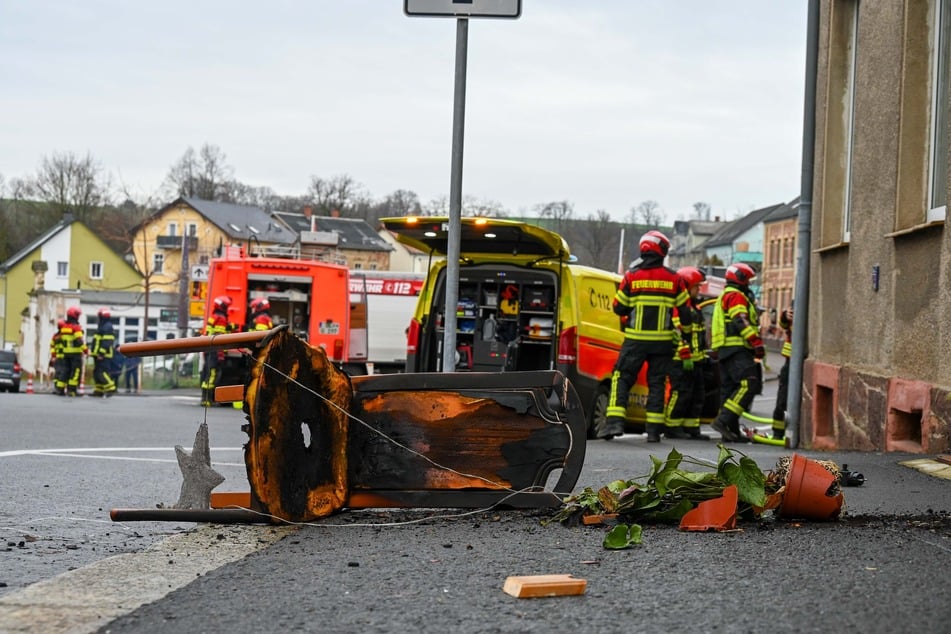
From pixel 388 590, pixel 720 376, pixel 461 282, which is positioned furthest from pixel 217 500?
pixel 720 376

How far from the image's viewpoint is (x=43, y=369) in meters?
58.9

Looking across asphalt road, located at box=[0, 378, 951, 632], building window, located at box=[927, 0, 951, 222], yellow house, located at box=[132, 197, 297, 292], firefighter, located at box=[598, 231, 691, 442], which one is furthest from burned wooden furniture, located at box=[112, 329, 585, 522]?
yellow house, located at box=[132, 197, 297, 292]

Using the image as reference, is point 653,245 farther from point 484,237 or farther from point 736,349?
point 736,349

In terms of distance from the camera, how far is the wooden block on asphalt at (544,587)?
4027mm

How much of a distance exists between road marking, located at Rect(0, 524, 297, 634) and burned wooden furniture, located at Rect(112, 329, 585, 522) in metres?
0.41

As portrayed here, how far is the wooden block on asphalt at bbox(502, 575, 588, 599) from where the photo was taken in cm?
403

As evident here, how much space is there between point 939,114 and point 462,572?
7.24 m

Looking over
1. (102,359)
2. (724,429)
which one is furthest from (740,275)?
(102,359)

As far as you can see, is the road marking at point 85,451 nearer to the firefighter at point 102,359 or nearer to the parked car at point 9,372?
the firefighter at point 102,359

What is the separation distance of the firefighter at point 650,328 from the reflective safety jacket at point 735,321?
1.50 meters

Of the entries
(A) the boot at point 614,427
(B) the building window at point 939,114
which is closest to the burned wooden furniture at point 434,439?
(B) the building window at point 939,114

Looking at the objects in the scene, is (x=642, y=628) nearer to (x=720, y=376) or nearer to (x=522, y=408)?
(x=522, y=408)

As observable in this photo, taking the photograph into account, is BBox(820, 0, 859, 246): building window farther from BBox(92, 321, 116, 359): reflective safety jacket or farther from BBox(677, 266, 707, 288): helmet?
BBox(92, 321, 116, 359): reflective safety jacket

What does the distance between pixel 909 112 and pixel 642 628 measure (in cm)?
790
